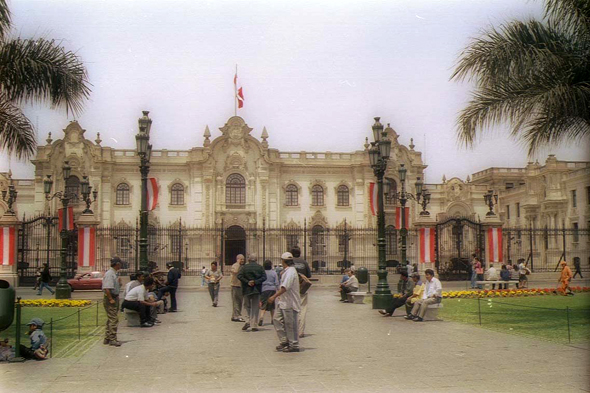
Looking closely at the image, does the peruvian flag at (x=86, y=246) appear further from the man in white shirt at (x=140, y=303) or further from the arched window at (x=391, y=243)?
the arched window at (x=391, y=243)

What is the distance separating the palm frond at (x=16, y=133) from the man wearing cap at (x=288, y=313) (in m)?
7.67

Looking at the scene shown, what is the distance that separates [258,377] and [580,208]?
139 ft

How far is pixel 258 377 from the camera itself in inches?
318

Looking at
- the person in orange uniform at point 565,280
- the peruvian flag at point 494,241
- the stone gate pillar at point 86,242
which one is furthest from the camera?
the peruvian flag at point 494,241

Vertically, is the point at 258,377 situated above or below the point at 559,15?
below

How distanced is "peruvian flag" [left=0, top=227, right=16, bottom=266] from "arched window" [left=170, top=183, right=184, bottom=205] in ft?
60.8

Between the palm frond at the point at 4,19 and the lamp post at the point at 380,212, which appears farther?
the lamp post at the point at 380,212

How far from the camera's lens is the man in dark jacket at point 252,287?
13.2 metres

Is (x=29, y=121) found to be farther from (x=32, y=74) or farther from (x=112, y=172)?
(x=112, y=172)

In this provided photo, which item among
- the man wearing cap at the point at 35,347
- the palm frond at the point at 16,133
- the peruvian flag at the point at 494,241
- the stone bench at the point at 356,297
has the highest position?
the palm frond at the point at 16,133

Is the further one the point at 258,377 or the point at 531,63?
the point at 531,63

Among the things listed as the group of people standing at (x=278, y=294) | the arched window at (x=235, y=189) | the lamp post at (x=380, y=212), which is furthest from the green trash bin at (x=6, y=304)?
the arched window at (x=235, y=189)

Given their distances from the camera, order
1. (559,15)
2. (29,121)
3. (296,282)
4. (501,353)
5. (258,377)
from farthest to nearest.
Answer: (29,121)
(559,15)
(296,282)
(501,353)
(258,377)

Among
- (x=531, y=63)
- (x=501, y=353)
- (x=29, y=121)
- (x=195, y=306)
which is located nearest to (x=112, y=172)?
(x=195, y=306)
